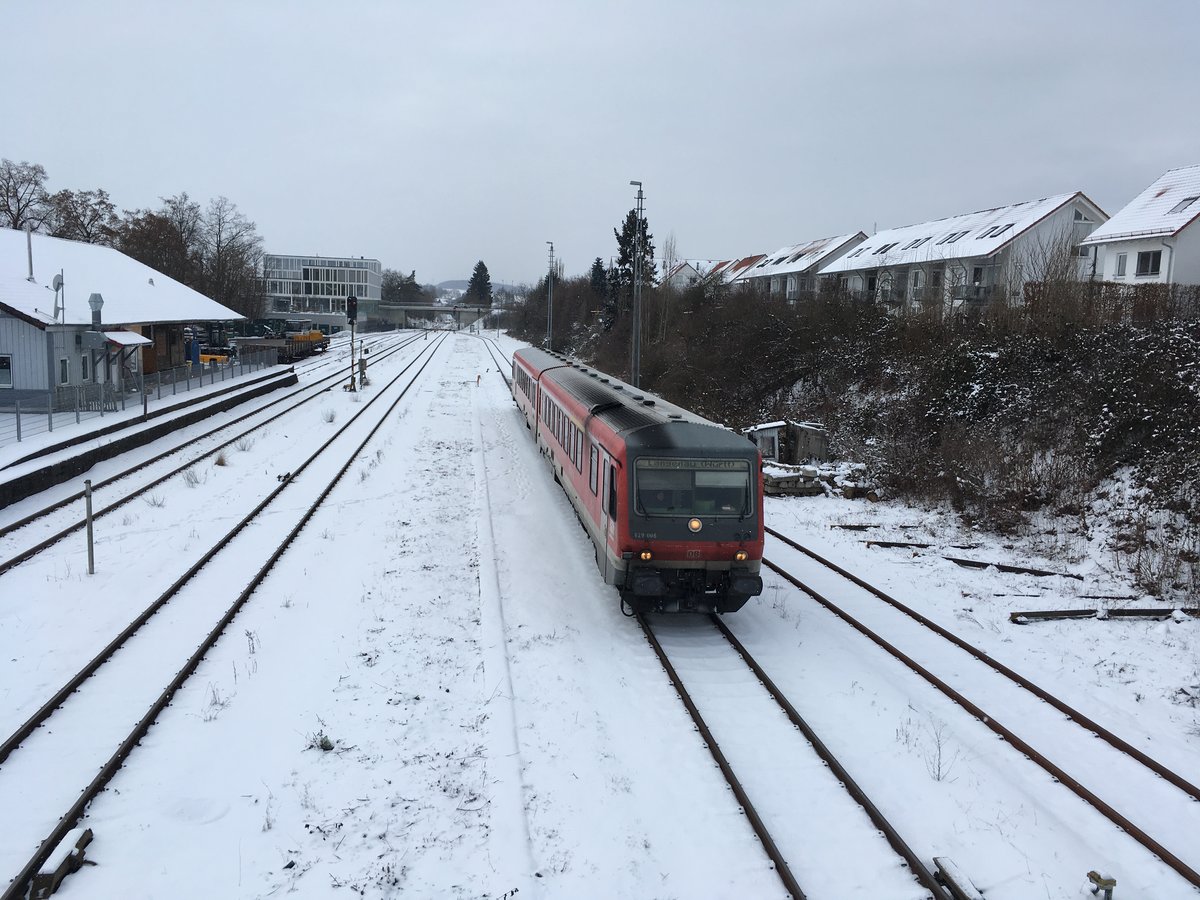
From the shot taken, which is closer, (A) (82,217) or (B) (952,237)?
(B) (952,237)

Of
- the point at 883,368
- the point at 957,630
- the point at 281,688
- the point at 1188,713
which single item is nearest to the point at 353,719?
the point at 281,688

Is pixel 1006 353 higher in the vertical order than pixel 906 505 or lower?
higher

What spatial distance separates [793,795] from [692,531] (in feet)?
13.2

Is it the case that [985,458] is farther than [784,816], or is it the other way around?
[985,458]

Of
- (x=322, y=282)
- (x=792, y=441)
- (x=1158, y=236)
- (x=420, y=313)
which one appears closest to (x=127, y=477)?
(x=792, y=441)

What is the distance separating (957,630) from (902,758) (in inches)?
157

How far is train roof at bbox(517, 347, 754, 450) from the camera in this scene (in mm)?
11266

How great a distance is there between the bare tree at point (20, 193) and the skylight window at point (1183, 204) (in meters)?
63.7

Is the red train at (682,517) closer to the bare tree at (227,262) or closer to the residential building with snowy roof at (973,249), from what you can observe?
the residential building with snowy roof at (973,249)

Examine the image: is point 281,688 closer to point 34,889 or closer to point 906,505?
point 34,889

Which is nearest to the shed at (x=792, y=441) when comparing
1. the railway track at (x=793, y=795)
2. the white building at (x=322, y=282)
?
the railway track at (x=793, y=795)

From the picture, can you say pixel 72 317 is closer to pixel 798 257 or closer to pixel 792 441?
pixel 792 441

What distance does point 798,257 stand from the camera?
208ft

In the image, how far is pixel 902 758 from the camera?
816 centimetres
